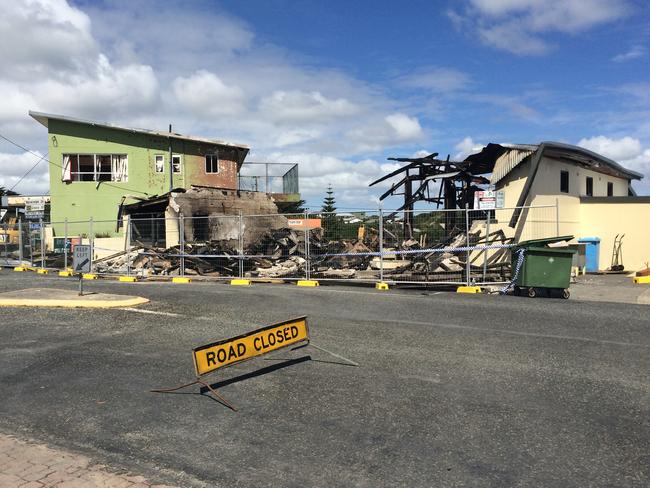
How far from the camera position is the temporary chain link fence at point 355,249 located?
14867 millimetres

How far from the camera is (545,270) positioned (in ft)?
40.1

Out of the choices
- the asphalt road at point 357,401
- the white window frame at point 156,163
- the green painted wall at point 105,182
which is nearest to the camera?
the asphalt road at point 357,401

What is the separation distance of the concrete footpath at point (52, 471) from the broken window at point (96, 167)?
30.4m

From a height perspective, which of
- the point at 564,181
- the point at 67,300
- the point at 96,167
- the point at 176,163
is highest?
the point at 176,163

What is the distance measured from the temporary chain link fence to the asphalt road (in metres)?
5.21

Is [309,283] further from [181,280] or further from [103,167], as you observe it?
[103,167]

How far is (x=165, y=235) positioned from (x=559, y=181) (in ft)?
49.7

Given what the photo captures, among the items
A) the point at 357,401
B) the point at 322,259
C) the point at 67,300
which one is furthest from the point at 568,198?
the point at 67,300

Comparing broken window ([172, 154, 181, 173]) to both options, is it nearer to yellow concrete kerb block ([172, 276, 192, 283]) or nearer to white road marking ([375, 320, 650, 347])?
yellow concrete kerb block ([172, 276, 192, 283])

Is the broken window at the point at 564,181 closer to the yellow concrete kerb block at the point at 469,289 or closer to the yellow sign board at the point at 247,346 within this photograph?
the yellow concrete kerb block at the point at 469,289

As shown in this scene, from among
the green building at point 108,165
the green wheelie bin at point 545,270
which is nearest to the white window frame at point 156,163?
the green building at point 108,165

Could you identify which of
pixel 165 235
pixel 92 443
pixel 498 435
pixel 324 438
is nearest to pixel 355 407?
pixel 324 438

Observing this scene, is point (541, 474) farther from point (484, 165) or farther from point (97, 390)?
point (484, 165)

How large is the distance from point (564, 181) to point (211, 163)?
75.2ft
